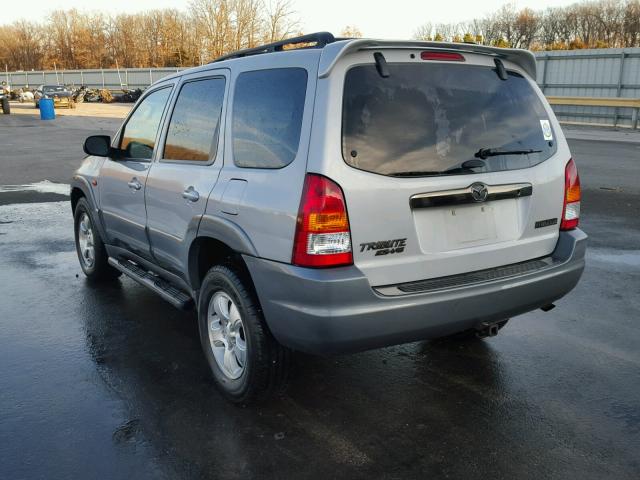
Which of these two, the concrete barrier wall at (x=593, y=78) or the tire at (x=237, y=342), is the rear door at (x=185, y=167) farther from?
the concrete barrier wall at (x=593, y=78)

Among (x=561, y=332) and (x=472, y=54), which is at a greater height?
(x=472, y=54)

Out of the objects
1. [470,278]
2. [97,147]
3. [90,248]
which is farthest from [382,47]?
[90,248]

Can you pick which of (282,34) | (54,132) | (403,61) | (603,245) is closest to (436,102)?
(403,61)

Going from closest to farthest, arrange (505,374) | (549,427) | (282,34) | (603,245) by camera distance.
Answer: (549,427)
(505,374)
(603,245)
(282,34)

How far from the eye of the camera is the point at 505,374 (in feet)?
12.6

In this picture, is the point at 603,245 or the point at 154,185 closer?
the point at 154,185

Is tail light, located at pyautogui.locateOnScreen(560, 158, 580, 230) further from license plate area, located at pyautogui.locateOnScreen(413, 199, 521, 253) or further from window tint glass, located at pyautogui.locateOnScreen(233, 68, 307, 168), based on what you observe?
window tint glass, located at pyautogui.locateOnScreen(233, 68, 307, 168)

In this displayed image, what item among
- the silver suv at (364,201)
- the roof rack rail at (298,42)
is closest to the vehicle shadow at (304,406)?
the silver suv at (364,201)

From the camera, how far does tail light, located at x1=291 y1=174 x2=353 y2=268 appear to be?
2.82 metres

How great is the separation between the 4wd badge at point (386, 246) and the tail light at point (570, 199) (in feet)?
3.99

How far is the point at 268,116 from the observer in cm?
322

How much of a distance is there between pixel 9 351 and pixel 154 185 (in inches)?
60.6

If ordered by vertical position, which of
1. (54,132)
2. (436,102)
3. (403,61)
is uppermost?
(403,61)

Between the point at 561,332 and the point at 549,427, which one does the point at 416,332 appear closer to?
the point at 549,427
